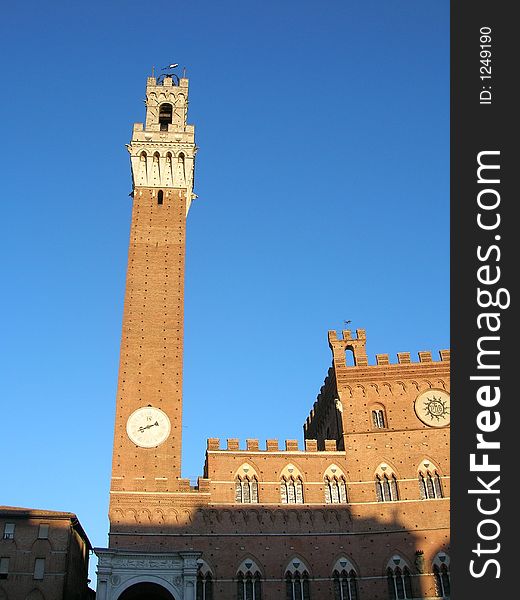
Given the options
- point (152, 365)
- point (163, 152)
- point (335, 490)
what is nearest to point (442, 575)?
point (335, 490)

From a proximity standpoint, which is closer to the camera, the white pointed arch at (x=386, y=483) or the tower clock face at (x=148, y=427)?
the tower clock face at (x=148, y=427)

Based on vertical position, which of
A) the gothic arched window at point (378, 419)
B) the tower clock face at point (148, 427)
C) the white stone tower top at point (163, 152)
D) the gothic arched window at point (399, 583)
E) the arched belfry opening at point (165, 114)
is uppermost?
the arched belfry opening at point (165, 114)

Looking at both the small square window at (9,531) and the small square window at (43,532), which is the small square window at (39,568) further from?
the small square window at (9,531)

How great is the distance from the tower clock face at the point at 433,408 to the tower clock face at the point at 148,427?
45.2 ft

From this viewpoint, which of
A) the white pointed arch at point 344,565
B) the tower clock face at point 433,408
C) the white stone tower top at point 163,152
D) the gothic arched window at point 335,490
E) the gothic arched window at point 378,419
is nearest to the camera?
the white pointed arch at point 344,565

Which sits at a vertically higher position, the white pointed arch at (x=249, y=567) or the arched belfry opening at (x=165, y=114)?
the arched belfry opening at (x=165, y=114)

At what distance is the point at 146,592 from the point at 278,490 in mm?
8072

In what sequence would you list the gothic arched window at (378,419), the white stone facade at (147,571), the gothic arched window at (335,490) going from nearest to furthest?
the white stone facade at (147,571)
the gothic arched window at (335,490)
the gothic arched window at (378,419)

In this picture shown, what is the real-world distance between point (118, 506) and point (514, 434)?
1030 inches

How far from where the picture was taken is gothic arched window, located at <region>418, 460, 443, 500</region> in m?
36.9

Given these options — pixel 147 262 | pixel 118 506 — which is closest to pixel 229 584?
pixel 118 506

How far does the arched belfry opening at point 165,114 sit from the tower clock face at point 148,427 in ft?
72.2

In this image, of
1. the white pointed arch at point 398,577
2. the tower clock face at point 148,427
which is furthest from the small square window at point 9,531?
the white pointed arch at point 398,577

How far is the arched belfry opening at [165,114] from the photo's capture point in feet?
164
